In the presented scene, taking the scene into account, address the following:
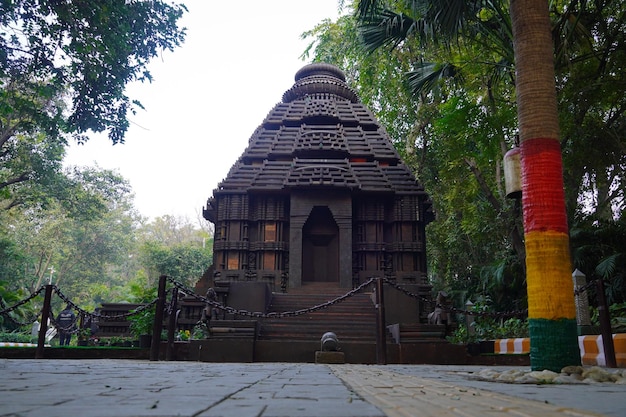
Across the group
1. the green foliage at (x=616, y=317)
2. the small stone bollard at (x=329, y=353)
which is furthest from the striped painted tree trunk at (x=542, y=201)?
the green foliage at (x=616, y=317)

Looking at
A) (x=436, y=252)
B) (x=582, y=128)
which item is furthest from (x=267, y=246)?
(x=436, y=252)

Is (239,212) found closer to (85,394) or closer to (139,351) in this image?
(139,351)

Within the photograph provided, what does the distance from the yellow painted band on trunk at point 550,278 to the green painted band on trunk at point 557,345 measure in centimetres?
7

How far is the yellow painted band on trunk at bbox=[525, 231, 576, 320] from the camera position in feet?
14.5

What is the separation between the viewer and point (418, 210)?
14.7 metres

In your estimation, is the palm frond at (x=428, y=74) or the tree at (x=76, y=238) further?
the tree at (x=76, y=238)

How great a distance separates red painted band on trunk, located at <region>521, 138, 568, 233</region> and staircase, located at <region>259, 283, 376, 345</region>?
18.4 ft

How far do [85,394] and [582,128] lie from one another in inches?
527

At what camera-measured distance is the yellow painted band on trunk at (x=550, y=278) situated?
4.43 m

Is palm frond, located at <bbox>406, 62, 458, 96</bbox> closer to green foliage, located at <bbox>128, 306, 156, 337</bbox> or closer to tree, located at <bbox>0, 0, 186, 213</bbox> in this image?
tree, located at <bbox>0, 0, 186, 213</bbox>

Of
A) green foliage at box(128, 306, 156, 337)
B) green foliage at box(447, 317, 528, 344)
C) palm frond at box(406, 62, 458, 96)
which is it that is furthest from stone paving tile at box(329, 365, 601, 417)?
green foliage at box(128, 306, 156, 337)

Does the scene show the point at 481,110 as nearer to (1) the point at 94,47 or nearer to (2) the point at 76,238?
(1) the point at 94,47

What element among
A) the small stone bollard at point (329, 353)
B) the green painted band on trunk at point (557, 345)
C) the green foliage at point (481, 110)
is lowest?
the small stone bollard at point (329, 353)

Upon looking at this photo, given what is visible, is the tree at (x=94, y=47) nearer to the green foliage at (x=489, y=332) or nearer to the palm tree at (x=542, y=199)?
the palm tree at (x=542, y=199)
